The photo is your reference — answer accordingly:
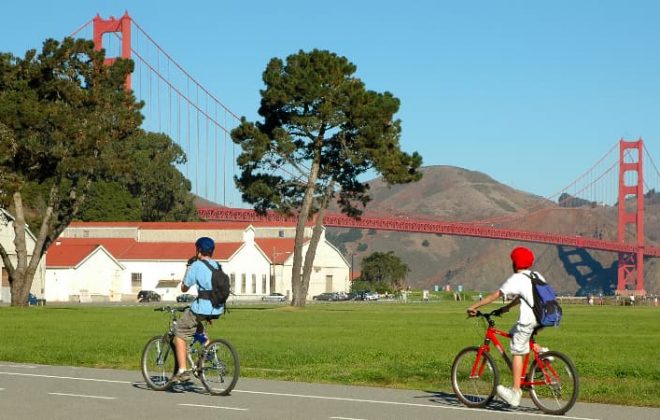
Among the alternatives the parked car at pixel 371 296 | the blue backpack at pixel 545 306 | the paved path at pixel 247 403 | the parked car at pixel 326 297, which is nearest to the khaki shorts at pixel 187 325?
the paved path at pixel 247 403

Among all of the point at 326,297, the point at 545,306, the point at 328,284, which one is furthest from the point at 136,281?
the point at 545,306

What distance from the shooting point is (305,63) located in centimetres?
6694

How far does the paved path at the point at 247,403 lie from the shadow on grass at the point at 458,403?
1 cm

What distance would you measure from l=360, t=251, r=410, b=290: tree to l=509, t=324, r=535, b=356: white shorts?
454ft

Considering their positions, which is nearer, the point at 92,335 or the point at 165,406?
the point at 165,406

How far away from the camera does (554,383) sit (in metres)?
13.3

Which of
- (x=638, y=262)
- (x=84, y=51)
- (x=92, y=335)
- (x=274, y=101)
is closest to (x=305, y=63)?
(x=274, y=101)

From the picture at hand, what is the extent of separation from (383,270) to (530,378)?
140 m

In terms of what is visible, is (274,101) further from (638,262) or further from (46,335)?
(638,262)

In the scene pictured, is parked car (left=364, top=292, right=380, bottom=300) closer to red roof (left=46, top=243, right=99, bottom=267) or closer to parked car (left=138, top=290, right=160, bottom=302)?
parked car (left=138, top=290, right=160, bottom=302)

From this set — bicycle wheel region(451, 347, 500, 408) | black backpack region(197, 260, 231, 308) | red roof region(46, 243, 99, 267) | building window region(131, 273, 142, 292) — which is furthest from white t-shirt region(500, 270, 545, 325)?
building window region(131, 273, 142, 292)

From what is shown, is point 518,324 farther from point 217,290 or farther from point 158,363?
point 158,363

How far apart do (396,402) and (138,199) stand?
125m

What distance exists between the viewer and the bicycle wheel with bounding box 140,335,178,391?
1590 centimetres
